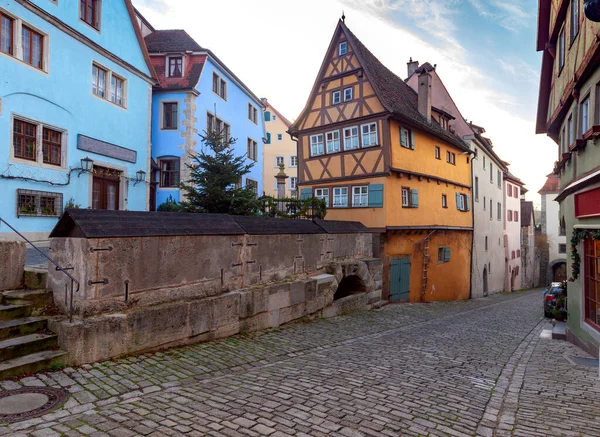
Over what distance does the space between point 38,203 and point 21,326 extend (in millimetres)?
10367

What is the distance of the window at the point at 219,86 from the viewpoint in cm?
2413

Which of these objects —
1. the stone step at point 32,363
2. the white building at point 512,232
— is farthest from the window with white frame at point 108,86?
the white building at point 512,232

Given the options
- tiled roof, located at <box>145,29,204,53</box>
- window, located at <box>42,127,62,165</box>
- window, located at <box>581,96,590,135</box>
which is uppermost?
tiled roof, located at <box>145,29,204,53</box>

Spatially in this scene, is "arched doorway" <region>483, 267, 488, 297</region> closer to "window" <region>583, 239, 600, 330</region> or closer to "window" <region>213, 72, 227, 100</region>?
"window" <region>583, 239, 600, 330</region>

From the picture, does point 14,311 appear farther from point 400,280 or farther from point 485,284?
point 485,284

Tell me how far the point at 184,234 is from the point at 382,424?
4365 millimetres

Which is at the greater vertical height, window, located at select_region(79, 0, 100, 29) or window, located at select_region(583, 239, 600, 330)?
window, located at select_region(79, 0, 100, 29)

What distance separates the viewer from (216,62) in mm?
23562

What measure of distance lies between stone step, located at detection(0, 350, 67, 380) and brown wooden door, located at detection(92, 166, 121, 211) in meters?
12.6

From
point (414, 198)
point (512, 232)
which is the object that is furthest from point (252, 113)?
point (512, 232)

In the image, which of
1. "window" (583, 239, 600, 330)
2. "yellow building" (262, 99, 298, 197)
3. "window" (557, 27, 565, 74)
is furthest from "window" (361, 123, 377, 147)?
"yellow building" (262, 99, 298, 197)

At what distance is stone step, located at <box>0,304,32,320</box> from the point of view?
209 inches

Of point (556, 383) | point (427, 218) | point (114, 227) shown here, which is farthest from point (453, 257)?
point (114, 227)

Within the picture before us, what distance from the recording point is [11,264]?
6.08m
